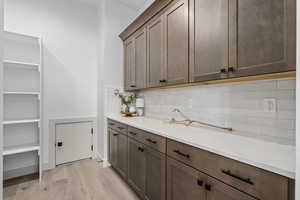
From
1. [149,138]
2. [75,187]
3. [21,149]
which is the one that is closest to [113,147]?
[75,187]

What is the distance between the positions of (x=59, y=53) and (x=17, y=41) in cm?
57

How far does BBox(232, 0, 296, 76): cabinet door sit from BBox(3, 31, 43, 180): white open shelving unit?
255 centimetres

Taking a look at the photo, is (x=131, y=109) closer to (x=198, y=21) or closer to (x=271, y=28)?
(x=198, y=21)

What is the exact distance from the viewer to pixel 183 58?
151 centimetres

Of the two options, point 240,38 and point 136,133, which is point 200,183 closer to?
point 136,133

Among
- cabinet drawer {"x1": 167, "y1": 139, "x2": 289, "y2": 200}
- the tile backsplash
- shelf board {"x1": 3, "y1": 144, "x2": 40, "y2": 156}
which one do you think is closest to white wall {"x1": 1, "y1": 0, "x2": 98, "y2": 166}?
shelf board {"x1": 3, "y1": 144, "x2": 40, "y2": 156}

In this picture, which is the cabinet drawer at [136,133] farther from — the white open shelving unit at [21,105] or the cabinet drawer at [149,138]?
the white open shelving unit at [21,105]

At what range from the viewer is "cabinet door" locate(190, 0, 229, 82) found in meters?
1.14

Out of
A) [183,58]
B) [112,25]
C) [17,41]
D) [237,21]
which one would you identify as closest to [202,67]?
[183,58]

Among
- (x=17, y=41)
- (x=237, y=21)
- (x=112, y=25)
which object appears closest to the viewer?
(x=237, y=21)

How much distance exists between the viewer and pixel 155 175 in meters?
1.39

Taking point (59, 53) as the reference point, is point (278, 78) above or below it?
below

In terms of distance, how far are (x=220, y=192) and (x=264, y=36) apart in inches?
39.7

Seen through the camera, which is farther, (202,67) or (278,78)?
(202,67)
